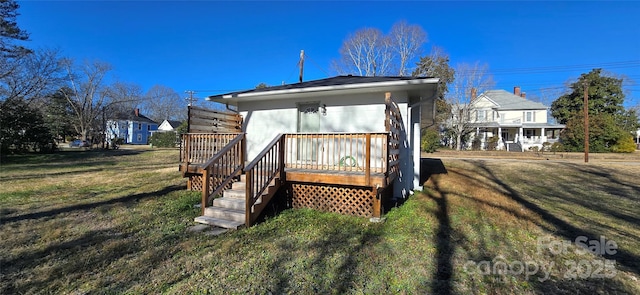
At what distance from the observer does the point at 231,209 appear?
5.31m

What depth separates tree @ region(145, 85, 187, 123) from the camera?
53875mm

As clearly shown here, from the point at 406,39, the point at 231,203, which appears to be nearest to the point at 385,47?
the point at 406,39

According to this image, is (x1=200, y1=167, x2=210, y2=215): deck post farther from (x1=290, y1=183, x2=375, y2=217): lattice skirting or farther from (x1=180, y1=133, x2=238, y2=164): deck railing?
(x1=180, y1=133, x2=238, y2=164): deck railing

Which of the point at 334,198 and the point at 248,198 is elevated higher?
the point at 248,198

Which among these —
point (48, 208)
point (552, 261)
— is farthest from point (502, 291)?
→ point (48, 208)

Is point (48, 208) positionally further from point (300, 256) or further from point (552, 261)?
point (552, 261)

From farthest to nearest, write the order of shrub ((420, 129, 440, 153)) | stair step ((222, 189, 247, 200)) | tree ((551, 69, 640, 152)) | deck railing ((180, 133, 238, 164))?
tree ((551, 69, 640, 152))
shrub ((420, 129, 440, 153))
deck railing ((180, 133, 238, 164))
stair step ((222, 189, 247, 200))

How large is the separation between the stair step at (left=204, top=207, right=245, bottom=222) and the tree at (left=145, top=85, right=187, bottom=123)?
180ft

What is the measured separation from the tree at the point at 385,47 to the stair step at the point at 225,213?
23.9m

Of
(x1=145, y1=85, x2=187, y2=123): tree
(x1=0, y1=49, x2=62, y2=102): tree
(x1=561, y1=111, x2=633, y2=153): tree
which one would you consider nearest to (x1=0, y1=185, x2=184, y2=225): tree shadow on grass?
(x1=0, y1=49, x2=62, y2=102): tree

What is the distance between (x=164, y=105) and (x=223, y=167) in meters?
58.5

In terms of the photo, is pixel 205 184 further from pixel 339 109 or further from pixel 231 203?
pixel 339 109

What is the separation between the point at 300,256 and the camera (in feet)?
12.3

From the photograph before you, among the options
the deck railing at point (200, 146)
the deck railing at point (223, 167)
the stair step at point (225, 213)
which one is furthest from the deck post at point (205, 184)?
the deck railing at point (200, 146)
